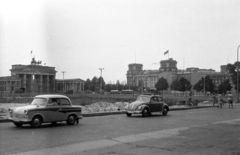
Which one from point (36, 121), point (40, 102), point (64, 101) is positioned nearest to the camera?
point (36, 121)

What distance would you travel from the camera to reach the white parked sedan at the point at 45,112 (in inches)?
607

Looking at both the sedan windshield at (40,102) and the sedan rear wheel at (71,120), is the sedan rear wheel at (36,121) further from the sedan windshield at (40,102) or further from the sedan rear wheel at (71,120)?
the sedan rear wheel at (71,120)

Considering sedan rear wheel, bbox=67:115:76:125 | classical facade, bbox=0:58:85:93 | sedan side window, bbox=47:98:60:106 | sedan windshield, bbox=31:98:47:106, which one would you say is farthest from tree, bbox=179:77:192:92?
sedan windshield, bbox=31:98:47:106

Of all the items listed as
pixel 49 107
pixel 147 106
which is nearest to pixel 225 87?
pixel 147 106

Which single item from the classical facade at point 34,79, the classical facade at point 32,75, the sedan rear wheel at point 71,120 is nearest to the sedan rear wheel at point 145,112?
the sedan rear wheel at point 71,120

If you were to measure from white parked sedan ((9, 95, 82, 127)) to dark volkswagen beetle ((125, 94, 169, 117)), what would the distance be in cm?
631

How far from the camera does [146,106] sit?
23.5 meters

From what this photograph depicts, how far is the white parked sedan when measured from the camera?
607 inches

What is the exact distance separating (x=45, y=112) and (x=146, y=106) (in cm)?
946

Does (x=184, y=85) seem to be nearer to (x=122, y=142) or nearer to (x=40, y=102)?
(x=40, y=102)

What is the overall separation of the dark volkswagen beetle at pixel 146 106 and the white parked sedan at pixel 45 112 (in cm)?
631

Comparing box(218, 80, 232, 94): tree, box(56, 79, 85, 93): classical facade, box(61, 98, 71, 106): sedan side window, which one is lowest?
box(61, 98, 71, 106): sedan side window

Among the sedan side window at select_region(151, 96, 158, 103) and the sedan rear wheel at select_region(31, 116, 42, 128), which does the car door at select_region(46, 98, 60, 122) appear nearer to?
the sedan rear wheel at select_region(31, 116, 42, 128)

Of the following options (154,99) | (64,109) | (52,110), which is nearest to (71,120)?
(64,109)
